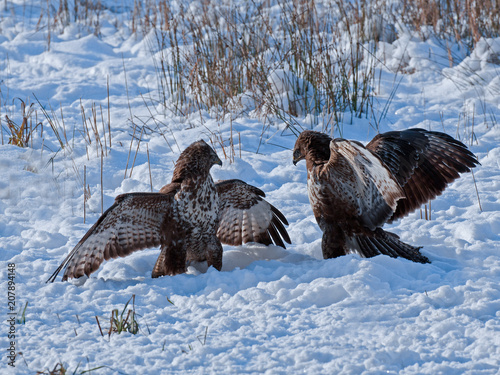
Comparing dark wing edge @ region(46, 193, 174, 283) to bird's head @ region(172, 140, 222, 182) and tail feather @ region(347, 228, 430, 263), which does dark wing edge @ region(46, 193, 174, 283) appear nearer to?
bird's head @ region(172, 140, 222, 182)

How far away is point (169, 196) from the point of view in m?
4.23

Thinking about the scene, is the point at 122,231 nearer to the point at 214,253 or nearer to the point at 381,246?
the point at 214,253

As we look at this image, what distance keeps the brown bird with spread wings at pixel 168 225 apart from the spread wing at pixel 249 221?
0.39m

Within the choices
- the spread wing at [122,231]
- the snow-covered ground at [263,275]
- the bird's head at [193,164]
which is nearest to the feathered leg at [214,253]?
the snow-covered ground at [263,275]

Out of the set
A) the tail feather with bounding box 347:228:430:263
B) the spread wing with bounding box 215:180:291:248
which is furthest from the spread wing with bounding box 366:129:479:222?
the spread wing with bounding box 215:180:291:248

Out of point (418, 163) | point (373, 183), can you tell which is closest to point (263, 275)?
point (373, 183)

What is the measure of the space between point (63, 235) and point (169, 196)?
1317 millimetres

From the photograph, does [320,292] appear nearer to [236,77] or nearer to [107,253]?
[107,253]

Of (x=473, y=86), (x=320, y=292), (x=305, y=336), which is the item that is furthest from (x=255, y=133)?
(x=305, y=336)

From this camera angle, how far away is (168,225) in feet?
14.2

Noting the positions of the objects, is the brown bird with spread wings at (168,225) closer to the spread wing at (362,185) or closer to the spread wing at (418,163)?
the spread wing at (362,185)

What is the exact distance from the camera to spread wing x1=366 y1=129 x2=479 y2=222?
4.77m

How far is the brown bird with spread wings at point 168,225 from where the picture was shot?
4172 millimetres

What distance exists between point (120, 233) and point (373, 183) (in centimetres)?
173
